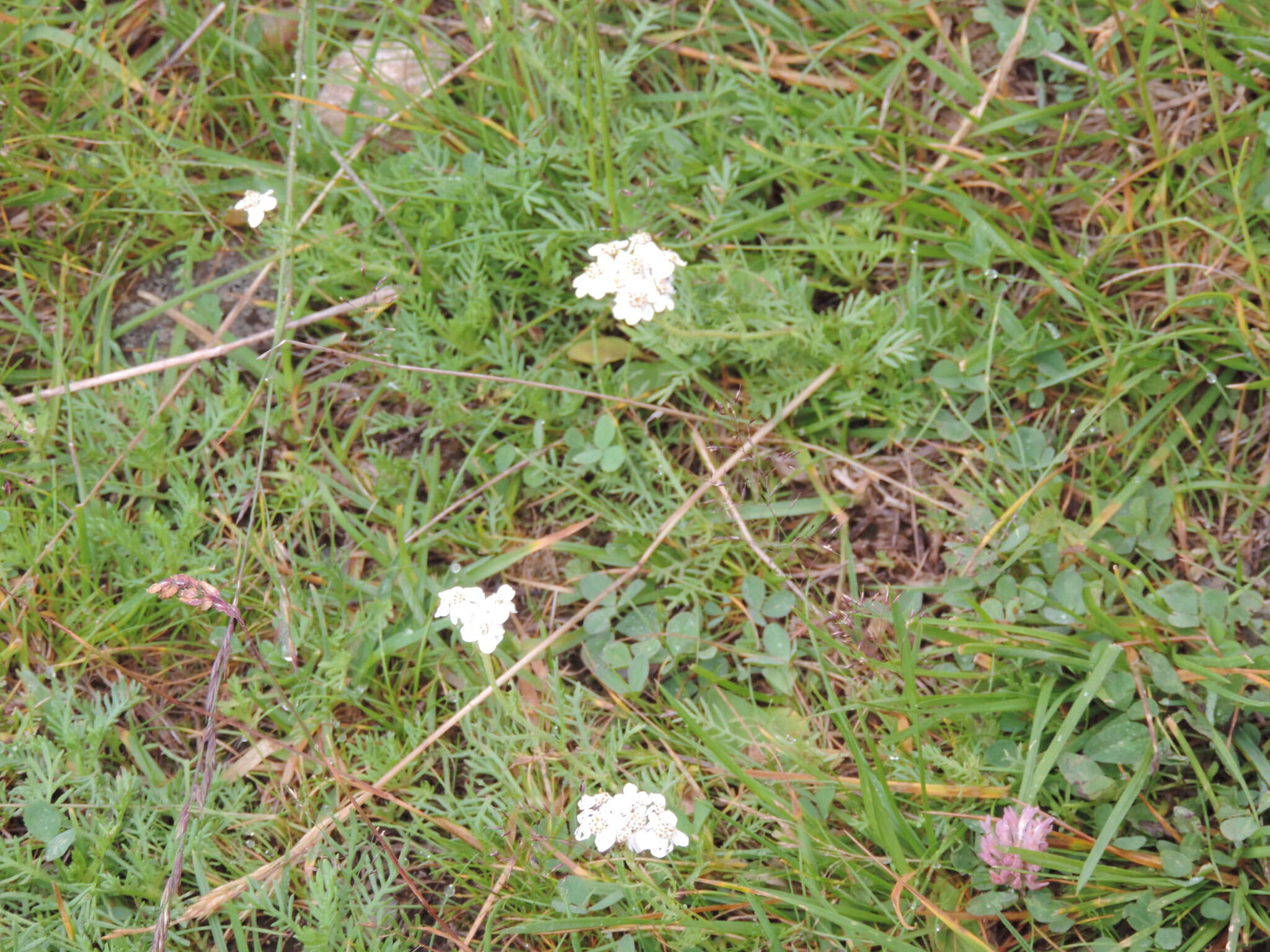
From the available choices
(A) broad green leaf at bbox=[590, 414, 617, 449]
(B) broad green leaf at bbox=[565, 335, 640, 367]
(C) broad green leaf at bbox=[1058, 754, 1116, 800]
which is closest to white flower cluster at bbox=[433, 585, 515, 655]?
(A) broad green leaf at bbox=[590, 414, 617, 449]

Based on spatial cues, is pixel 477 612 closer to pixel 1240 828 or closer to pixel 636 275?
pixel 636 275

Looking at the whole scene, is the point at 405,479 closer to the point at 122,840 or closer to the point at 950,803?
the point at 122,840

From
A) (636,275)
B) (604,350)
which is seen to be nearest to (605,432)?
(604,350)

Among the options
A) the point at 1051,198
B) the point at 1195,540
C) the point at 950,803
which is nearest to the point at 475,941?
the point at 950,803

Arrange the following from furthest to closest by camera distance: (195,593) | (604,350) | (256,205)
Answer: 1. (604,350)
2. (256,205)
3. (195,593)

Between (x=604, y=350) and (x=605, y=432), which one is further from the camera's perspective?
(x=604, y=350)

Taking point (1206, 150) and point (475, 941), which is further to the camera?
point (1206, 150)

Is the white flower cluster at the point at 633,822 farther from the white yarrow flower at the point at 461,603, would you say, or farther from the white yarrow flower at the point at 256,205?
the white yarrow flower at the point at 256,205
